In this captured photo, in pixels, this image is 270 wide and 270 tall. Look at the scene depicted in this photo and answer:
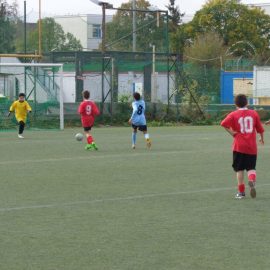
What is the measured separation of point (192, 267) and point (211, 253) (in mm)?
656

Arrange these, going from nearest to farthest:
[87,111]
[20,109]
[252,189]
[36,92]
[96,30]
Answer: [252,189], [87,111], [20,109], [36,92], [96,30]

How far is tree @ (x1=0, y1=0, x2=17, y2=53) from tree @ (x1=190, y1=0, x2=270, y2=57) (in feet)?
74.1

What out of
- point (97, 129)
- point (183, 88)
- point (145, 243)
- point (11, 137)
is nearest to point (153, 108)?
point (183, 88)

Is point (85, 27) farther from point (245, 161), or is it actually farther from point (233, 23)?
point (245, 161)

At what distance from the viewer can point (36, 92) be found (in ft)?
121

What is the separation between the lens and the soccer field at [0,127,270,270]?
838 centimetres

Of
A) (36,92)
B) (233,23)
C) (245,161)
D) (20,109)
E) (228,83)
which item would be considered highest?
(233,23)

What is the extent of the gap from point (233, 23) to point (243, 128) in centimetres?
6986

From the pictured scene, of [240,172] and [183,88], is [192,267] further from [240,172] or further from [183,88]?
[183,88]

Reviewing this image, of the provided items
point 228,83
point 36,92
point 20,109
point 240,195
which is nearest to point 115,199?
point 240,195

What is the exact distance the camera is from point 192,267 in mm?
7934

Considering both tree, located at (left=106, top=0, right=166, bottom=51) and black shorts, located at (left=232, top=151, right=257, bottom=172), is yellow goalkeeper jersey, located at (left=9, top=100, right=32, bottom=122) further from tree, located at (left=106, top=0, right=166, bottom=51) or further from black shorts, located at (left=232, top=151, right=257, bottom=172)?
tree, located at (left=106, top=0, right=166, bottom=51)

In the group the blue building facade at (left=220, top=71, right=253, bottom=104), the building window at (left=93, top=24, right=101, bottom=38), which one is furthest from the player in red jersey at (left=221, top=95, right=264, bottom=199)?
the building window at (left=93, top=24, right=101, bottom=38)

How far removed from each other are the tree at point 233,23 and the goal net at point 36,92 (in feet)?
138
